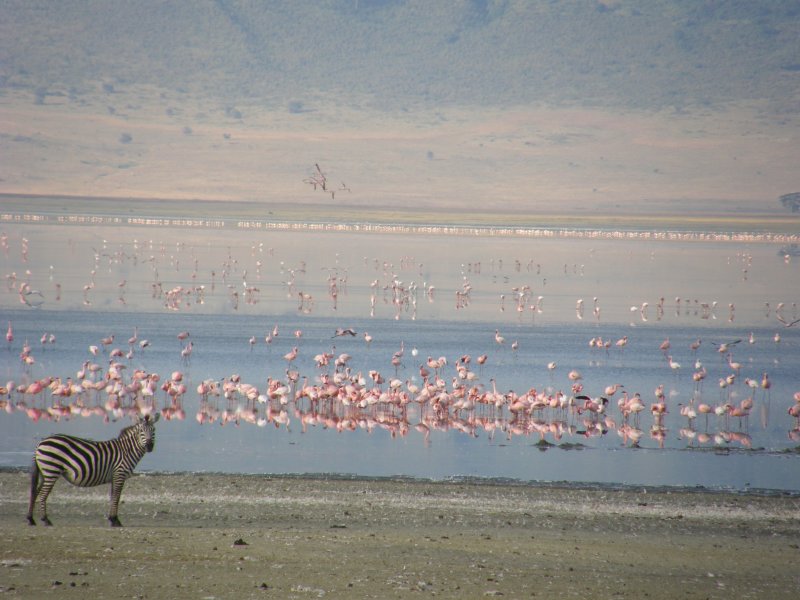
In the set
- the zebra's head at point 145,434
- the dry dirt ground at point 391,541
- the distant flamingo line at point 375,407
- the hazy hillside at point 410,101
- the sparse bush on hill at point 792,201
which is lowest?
the dry dirt ground at point 391,541

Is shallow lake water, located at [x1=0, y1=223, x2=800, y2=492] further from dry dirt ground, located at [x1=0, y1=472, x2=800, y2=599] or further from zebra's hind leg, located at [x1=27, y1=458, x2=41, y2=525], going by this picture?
zebra's hind leg, located at [x1=27, y1=458, x2=41, y2=525]

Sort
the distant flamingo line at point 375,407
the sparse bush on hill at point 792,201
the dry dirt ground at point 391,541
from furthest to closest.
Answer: the sparse bush on hill at point 792,201 → the distant flamingo line at point 375,407 → the dry dirt ground at point 391,541

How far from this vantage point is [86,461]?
10281 mm

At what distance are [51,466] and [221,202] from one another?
291 ft

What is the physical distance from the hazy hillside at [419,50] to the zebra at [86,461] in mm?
125301

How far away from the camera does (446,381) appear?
69.7ft

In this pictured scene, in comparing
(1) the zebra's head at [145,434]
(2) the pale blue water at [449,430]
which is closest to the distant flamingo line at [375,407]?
(2) the pale blue water at [449,430]

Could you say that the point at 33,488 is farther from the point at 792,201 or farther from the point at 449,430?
the point at 792,201

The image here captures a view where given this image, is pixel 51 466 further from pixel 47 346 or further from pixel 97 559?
pixel 47 346

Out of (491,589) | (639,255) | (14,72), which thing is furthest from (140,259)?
(14,72)

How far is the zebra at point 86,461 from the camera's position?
10188 mm

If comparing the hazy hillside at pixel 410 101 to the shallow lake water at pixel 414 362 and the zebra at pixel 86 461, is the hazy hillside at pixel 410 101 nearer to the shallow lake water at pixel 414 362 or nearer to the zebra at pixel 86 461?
the shallow lake water at pixel 414 362

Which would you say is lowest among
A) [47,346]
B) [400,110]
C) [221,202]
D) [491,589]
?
[491,589]

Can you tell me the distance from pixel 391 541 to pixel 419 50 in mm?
145433
